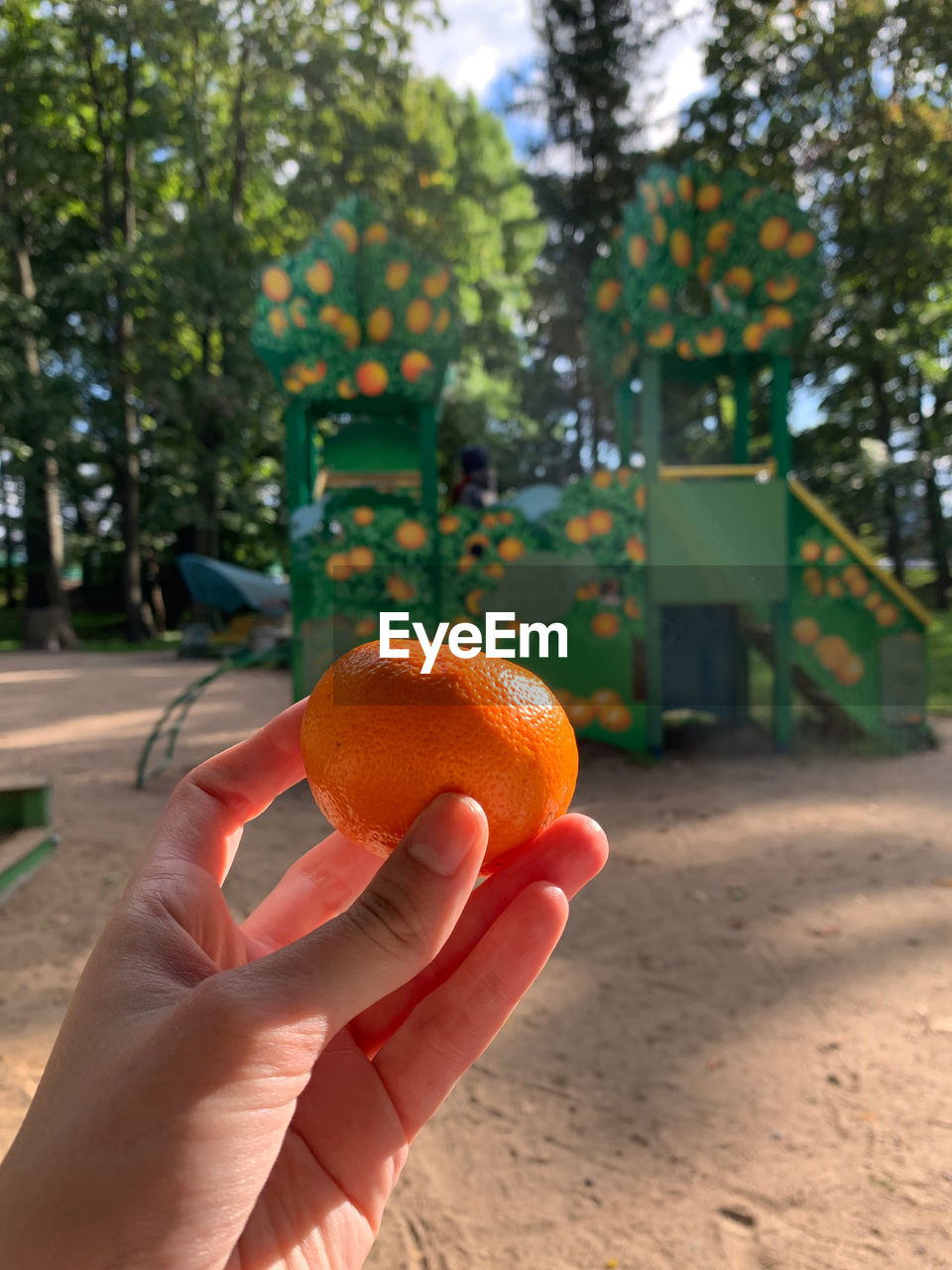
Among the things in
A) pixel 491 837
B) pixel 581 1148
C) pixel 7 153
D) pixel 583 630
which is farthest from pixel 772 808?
pixel 7 153

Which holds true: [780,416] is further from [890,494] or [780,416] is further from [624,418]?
[890,494]

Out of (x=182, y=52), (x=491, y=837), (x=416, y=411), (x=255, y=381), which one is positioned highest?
(x=182, y=52)

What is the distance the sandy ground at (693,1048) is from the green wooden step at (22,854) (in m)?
0.10

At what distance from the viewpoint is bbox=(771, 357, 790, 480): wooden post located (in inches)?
323

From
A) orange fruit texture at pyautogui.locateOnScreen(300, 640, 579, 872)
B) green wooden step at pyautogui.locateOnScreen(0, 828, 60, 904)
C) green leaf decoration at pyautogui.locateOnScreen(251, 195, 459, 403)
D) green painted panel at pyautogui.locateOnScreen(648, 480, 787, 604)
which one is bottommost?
green wooden step at pyautogui.locateOnScreen(0, 828, 60, 904)

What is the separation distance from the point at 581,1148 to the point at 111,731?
8.19 m

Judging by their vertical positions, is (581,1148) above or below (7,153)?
below

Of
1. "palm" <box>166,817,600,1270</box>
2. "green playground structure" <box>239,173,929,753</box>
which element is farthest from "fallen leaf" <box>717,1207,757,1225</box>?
"green playground structure" <box>239,173,929,753</box>

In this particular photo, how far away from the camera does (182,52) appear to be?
20.3 meters

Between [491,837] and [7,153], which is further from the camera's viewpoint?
[7,153]

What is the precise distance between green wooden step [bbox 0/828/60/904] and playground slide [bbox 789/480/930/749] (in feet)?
22.2

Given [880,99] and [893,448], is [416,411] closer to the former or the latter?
[880,99]

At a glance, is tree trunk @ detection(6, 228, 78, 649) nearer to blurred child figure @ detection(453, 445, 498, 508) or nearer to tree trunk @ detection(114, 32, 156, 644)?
tree trunk @ detection(114, 32, 156, 644)

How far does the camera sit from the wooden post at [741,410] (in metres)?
8.97
